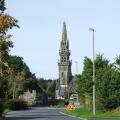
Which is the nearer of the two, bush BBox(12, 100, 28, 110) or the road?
the road

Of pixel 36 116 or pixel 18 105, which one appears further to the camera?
pixel 18 105

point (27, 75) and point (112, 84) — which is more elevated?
point (27, 75)

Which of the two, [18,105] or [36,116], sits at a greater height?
[18,105]

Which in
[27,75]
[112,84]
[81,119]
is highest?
[27,75]

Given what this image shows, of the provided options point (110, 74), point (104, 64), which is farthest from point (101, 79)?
point (104, 64)

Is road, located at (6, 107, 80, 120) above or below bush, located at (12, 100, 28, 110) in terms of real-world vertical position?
below

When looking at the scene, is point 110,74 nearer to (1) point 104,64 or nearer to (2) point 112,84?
(2) point 112,84

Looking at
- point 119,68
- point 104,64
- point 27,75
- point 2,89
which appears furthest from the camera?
point 27,75

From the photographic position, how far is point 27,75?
534 ft

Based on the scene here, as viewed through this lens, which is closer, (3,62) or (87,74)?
(3,62)

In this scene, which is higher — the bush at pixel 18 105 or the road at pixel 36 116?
the bush at pixel 18 105

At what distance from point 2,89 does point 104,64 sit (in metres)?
32.9

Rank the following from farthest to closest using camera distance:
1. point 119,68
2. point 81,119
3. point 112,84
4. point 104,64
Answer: point 104,64
point 119,68
point 112,84
point 81,119

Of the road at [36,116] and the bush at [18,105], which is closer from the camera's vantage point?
the road at [36,116]
